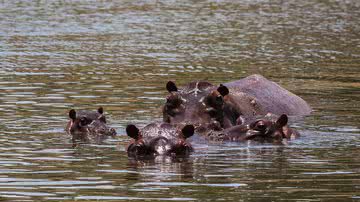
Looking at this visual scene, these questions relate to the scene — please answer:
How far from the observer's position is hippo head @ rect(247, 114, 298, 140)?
13.7 metres

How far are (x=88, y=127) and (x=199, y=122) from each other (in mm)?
1489

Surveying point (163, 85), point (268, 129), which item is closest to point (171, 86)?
point (268, 129)

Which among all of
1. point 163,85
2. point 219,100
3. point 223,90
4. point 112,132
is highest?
point 223,90

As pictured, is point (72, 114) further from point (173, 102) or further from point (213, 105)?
point (213, 105)

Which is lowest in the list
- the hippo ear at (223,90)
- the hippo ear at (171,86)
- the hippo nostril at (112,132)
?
the hippo nostril at (112,132)

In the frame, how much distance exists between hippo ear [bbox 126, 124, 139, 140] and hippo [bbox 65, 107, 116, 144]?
1.91 m

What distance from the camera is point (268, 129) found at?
13.8 m

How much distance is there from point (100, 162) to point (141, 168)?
0.64 meters

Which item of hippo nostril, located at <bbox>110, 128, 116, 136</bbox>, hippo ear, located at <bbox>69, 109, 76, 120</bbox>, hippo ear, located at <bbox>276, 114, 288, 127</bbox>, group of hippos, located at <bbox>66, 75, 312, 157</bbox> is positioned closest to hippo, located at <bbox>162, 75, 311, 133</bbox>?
group of hippos, located at <bbox>66, 75, 312, 157</bbox>

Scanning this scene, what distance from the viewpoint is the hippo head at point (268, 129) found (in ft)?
45.0

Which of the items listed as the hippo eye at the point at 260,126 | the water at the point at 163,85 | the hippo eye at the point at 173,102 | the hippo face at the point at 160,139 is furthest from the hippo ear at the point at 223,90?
the hippo face at the point at 160,139

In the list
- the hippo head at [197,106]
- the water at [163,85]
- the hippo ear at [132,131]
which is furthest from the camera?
the hippo head at [197,106]

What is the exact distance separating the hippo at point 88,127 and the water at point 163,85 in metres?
0.22

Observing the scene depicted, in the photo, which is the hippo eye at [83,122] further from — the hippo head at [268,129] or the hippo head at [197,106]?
the hippo head at [268,129]
